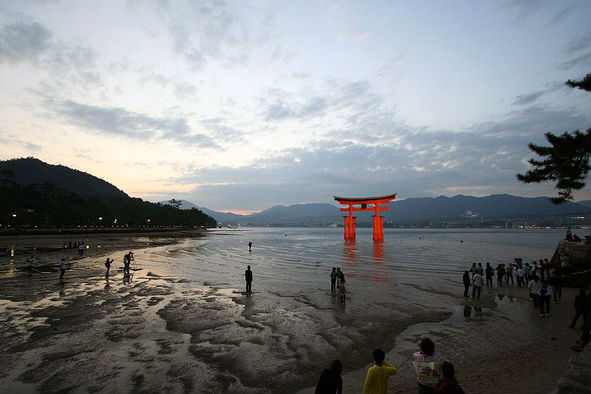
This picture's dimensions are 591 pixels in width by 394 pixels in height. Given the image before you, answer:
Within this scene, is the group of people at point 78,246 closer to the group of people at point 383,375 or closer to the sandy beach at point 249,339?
the sandy beach at point 249,339

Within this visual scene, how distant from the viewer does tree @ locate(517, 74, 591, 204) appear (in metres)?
14.2

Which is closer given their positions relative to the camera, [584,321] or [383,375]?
[383,375]

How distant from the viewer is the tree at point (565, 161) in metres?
14.2

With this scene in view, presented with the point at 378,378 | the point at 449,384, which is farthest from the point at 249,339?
the point at 449,384

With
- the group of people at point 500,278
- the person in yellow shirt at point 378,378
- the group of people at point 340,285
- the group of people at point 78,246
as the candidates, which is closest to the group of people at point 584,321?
the group of people at point 500,278

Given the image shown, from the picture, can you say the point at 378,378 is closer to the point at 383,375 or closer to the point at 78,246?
the point at 383,375

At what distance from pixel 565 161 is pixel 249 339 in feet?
54.0

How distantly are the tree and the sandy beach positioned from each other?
583 cm

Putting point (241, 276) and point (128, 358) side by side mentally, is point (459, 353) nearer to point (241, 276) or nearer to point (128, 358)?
point (128, 358)

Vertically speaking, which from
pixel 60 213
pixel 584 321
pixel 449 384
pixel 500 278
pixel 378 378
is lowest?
pixel 500 278

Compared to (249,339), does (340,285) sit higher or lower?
higher

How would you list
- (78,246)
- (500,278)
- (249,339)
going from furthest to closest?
(78,246) → (500,278) → (249,339)

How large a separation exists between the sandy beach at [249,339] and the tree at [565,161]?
5.83m

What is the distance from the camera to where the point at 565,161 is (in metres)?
15.1
